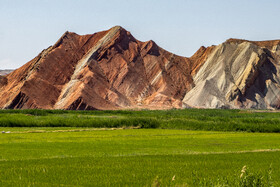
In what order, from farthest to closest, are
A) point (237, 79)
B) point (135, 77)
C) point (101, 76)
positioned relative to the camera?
point (237, 79) → point (135, 77) → point (101, 76)

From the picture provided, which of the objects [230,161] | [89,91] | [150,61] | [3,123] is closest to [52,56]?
[89,91]

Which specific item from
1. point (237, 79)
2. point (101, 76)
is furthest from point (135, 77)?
point (237, 79)

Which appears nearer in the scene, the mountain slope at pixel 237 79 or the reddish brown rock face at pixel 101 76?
the reddish brown rock face at pixel 101 76

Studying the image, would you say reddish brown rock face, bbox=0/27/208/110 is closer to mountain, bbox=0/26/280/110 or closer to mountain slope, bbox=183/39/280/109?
mountain, bbox=0/26/280/110

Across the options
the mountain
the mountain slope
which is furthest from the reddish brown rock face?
the mountain slope

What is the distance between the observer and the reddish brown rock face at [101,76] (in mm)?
84312

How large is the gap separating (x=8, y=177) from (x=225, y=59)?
101 metres

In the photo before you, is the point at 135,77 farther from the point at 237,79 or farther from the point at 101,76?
the point at 237,79

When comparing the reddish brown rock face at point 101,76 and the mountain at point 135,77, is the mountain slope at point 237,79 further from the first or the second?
the reddish brown rock face at point 101,76

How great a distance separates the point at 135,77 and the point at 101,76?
30.3 ft

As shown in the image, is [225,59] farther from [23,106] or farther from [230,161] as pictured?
[230,161]

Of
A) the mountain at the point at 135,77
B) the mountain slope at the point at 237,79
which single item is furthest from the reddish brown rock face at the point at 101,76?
the mountain slope at the point at 237,79

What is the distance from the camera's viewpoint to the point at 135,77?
102 meters

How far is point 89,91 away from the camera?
8519cm
